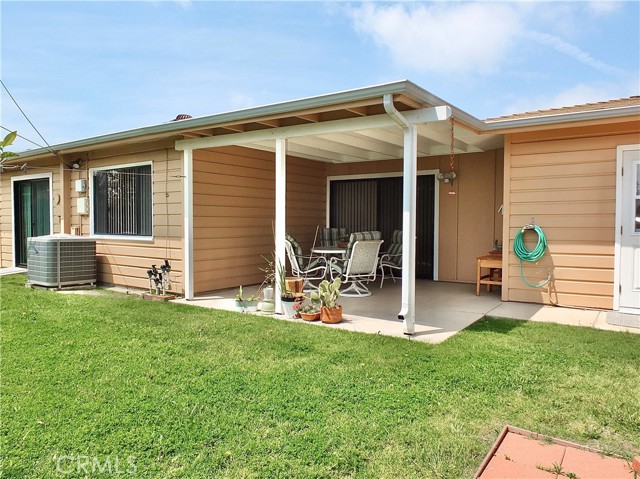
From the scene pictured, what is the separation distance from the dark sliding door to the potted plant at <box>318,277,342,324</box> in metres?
3.85

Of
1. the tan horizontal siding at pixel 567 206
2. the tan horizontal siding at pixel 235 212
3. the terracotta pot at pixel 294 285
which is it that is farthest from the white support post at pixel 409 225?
the tan horizontal siding at pixel 235 212

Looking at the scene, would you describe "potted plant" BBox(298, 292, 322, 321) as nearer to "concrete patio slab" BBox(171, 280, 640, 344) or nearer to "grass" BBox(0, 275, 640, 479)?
"concrete patio slab" BBox(171, 280, 640, 344)

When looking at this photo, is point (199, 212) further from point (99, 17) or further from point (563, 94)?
point (563, 94)

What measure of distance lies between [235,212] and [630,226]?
17.8 feet

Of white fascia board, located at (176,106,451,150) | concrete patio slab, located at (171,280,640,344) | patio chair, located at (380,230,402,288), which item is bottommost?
concrete patio slab, located at (171,280,640,344)

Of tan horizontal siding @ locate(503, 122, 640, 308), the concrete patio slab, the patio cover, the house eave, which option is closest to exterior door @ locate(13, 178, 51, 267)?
the house eave

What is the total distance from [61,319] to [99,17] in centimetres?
370

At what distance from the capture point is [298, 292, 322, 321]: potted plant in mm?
5094

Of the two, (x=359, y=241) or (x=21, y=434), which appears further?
(x=359, y=241)

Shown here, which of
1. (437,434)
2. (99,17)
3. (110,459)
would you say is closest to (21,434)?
(110,459)

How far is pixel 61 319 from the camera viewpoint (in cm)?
491

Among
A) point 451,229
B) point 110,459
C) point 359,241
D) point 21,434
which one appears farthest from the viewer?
point 451,229

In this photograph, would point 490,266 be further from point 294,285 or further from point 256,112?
point 256,112

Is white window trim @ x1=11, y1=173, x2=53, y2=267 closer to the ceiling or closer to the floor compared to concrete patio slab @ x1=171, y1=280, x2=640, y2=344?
closer to the ceiling
